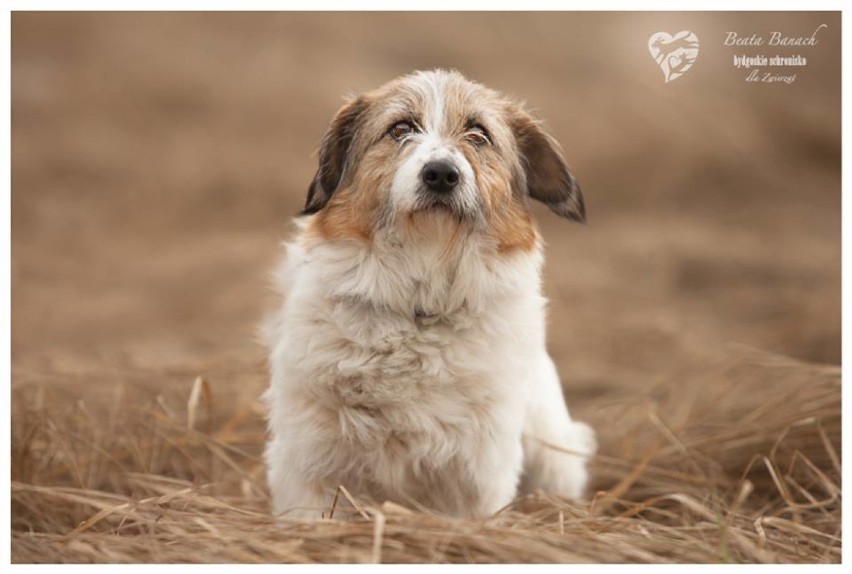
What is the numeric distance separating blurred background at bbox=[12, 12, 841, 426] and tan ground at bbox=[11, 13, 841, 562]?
0.03 meters

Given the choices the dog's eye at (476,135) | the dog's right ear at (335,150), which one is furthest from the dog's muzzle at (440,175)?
the dog's right ear at (335,150)

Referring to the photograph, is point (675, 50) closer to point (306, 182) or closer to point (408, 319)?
point (408, 319)

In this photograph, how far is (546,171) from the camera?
144 inches

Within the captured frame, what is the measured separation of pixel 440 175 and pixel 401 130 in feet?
1.15

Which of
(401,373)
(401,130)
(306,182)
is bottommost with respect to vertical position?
(401,373)

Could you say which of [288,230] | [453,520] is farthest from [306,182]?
[453,520]

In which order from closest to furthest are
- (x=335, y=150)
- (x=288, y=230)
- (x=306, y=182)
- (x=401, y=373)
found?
(x=401, y=373)
(x=335, y=150)
(x=288, y=230)
(x=306, y=182)

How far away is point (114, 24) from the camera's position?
5816 millimetres

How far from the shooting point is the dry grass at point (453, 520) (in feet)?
10.0

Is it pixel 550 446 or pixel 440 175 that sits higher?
pixel 440 175

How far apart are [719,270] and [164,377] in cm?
537

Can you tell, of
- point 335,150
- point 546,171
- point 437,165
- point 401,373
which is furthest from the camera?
point 546,171

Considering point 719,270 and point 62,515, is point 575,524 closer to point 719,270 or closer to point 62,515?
point 62,515
